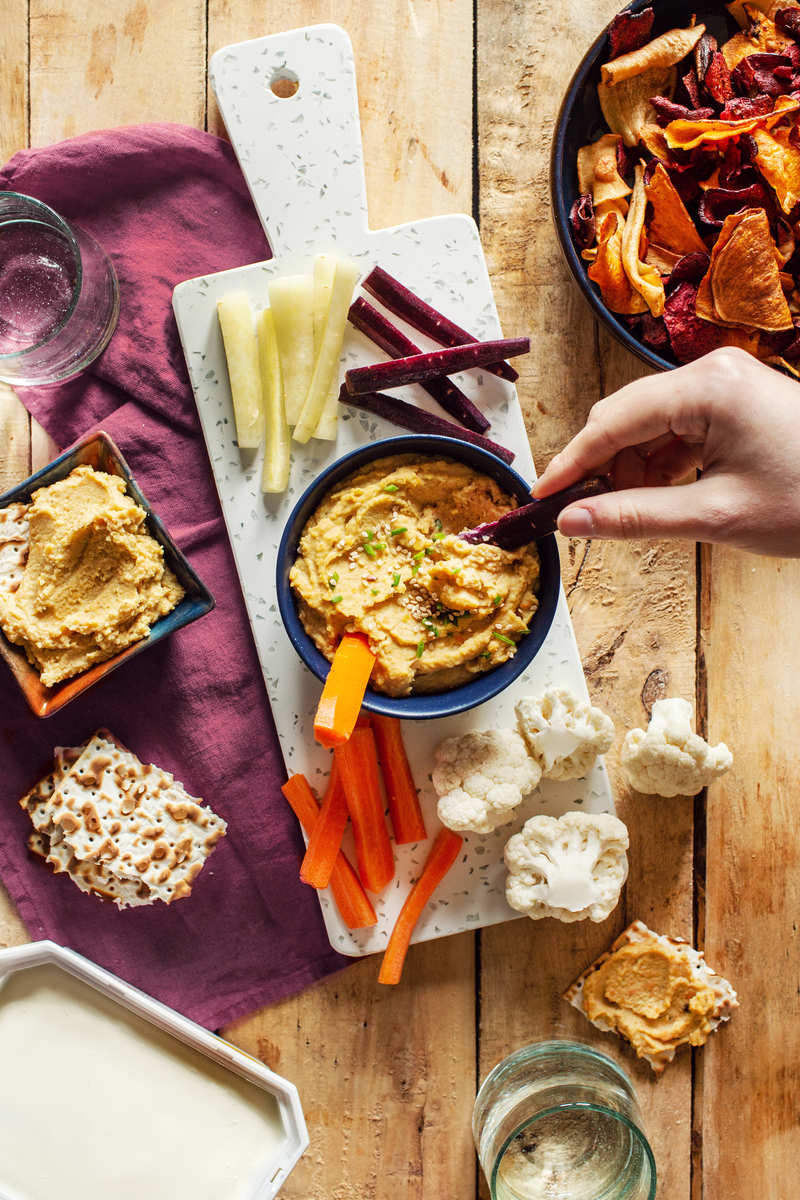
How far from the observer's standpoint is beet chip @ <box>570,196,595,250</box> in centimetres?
211

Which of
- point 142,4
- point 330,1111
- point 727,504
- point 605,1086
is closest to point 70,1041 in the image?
point 330,1111

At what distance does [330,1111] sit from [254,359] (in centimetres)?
209

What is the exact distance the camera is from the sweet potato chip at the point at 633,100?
211 centimetres

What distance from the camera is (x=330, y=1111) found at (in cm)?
240

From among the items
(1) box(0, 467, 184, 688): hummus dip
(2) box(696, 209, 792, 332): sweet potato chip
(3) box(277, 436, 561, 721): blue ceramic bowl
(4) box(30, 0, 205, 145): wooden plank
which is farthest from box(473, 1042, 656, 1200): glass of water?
(4) box(30, 0, 205, 145): wooden plank

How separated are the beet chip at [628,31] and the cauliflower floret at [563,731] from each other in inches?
62.7

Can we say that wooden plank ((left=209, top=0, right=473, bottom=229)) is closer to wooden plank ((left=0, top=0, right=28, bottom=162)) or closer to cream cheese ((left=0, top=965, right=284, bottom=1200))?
wooden plank ((left=0, top=0, right=28, bottom=162))

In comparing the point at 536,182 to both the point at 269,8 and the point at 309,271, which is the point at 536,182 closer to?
the point at 309,271

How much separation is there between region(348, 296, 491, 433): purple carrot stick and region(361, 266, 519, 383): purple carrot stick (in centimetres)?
4

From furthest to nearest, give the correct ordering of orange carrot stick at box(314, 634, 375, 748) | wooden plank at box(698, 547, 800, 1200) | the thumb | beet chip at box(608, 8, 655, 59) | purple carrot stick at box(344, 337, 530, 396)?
wooden plank at box(698, 547, 800, 1200), purple carrot stick at box(344, 337, 530, 396), beet chip at box(608, 8, 655, 59), orange carrot stick at box(314, 634, 375, 748), the thumb

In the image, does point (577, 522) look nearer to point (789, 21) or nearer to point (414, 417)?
point (414, 417)

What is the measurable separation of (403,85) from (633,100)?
0.64 meters

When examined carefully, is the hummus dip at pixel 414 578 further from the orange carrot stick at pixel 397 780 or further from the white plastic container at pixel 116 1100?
the white plastic container at pixel 116 1100

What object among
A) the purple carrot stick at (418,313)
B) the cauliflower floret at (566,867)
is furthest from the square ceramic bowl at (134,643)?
the cauliflower floret at (566,867)
